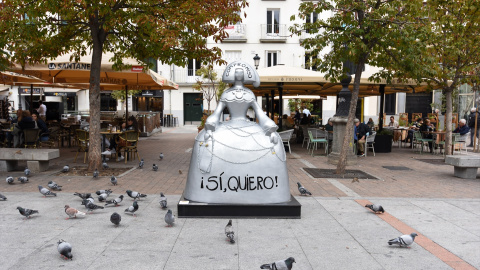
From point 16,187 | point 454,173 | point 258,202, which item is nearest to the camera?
point 258,202

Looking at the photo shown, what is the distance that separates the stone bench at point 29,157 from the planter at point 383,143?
1116cm

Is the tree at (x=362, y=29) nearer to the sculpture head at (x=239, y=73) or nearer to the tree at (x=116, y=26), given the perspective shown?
the tree at (x=116, y=26)

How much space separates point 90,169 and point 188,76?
23415 millimetres

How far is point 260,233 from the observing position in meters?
4.72

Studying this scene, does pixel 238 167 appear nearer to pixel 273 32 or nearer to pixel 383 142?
pixel 383 142

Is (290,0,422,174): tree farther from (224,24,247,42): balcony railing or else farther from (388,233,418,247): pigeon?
Answer: (224,24,247,42): balcony railing

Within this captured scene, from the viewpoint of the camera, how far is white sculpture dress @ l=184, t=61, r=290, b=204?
17.3ft

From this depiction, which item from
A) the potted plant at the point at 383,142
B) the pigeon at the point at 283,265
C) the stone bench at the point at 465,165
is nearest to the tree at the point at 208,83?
the potted plant at the point at 383,142

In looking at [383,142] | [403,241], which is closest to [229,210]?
[403,241]

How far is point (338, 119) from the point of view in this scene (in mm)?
11500

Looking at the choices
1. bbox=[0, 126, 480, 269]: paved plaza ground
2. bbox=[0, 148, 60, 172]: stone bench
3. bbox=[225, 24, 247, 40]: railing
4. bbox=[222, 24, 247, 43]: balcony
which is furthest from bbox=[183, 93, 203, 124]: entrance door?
bbox=[0, 126, 480, 269]: paved plaza ground

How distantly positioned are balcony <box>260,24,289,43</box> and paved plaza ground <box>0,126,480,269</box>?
22846 millimetres

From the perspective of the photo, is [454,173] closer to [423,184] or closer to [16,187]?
[423,184]

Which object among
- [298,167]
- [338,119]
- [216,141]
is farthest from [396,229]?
[338,119]
